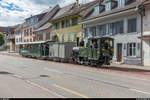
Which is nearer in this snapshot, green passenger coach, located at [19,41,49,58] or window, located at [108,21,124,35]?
window, located at [108,21,124,35]

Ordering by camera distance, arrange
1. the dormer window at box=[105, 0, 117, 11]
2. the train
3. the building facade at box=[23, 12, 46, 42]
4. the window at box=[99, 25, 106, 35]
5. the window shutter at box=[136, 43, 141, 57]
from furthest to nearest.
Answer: the building facade at box=[23, 12, 46, 42], the window at box=[99, 25, 106, 35], the dormer window at box=[105, 0, 117, 11], the window shutter at box=[136, 43, 141, 57], the train

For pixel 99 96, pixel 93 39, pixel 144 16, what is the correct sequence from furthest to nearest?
1. pixel 144 16
2. pixel 93 39
3. pixel 99 96

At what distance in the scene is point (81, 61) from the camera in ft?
74.0

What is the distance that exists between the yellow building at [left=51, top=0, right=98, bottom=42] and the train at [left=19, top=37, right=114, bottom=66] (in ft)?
19.1

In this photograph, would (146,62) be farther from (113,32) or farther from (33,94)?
Result: (33,94)

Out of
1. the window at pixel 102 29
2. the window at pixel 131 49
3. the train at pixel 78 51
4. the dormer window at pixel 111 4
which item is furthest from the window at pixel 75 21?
the window at pixel 131 49

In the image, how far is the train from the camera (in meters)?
19.2

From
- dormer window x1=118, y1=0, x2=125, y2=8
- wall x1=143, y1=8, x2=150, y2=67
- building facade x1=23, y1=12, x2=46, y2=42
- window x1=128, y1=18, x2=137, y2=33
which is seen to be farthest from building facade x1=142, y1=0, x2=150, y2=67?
A: building facade x1=23, y1=12, x2=46, y2=42

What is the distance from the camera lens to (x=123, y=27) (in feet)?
79.3

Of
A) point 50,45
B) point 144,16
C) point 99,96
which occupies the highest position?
point 144,16

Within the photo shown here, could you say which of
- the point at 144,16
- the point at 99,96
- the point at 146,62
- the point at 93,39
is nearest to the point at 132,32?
the point at 144,16

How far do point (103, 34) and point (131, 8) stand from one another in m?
6.57

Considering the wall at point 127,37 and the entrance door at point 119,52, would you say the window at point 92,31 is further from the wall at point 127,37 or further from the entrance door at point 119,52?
the entrance door at point 119,52

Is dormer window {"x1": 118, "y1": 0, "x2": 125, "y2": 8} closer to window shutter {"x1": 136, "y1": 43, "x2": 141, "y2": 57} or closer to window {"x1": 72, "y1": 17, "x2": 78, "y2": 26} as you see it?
window shutter {"x1": 136, "y1": 43, "x2": 141, "y2": 57}
